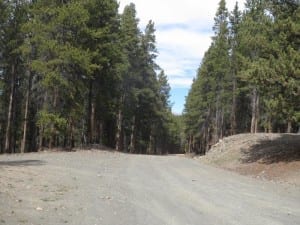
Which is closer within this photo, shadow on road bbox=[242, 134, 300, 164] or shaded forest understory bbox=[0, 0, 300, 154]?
shaded forest understory bbox=[0, 0, 300, 154]

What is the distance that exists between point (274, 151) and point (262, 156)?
1034mm

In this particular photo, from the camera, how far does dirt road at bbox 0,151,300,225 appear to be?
34.8 ft

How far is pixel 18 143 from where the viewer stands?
223 feet

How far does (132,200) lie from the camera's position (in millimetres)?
13266

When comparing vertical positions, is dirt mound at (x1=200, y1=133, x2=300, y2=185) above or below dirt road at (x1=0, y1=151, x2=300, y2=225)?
above

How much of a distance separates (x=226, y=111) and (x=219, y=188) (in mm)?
53259

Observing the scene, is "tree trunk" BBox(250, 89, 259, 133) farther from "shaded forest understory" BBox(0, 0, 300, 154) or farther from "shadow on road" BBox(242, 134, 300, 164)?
"shadow on road" BBox(242, 134, 300, 164)

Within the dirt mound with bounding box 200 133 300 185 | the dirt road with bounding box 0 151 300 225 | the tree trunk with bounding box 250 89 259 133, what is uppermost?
the tree trunk with bounding box 250 89 259 133

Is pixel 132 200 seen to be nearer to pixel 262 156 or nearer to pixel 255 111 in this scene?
pixel 262 156

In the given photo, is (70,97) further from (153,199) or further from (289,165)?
(153,199)

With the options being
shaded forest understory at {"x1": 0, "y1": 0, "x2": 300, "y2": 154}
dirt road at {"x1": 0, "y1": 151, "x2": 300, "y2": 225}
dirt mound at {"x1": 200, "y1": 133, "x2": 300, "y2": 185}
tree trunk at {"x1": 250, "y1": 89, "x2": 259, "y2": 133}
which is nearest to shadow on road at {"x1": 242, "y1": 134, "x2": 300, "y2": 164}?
dirt mound at {"x1": 200, "y1": 133, "x2": 300, "y2": 185}

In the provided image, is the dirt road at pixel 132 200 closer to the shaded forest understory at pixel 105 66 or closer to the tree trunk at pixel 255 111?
the shaded forest understory at pixel 105 66

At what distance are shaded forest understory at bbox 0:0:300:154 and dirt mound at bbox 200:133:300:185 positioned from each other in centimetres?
205

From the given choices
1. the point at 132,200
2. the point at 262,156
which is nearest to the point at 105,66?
the point at 262,156
